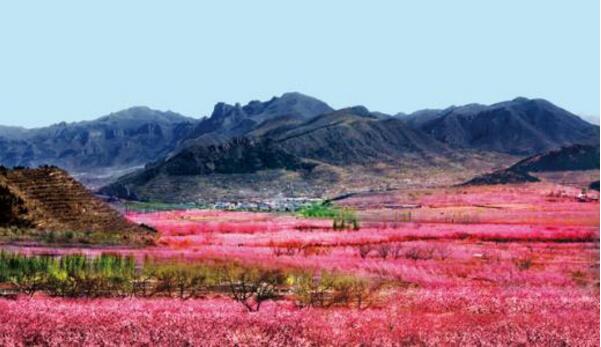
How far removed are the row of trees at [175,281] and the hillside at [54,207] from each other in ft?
45.2

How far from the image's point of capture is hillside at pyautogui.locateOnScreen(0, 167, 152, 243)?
3925cm

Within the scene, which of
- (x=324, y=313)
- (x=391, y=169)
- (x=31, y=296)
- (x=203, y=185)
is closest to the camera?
(x=324, y=313)

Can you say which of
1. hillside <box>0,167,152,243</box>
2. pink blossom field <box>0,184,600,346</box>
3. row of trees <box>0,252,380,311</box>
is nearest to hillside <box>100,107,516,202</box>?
hillside <box>0,167,152,243</box>

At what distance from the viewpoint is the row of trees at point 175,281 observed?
20031mm

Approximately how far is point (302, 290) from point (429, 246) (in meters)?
15.2

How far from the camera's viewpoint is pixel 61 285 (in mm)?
20922

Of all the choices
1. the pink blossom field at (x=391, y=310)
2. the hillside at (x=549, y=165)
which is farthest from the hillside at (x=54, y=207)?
the hillside at (x=549, y=165)

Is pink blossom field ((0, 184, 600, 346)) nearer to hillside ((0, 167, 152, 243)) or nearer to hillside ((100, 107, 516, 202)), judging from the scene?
hillside ((0, 167, 152, 243))

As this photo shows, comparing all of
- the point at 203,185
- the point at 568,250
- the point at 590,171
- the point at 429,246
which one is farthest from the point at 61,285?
the point at 203,185

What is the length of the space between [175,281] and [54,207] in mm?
22678

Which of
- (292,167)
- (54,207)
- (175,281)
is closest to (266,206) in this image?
(54,207)

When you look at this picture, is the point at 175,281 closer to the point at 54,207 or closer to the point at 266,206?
the point at 54,207

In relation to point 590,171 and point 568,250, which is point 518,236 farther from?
point 590,171

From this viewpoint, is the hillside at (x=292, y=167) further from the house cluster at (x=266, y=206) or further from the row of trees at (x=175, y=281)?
the row of trees at (x=175, y=281)
